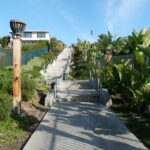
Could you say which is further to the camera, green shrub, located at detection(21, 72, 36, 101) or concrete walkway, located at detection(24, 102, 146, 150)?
green shrub, located at detection(21, 72, 36, 101)

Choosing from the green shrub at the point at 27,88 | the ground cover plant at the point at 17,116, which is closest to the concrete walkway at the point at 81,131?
the ground cover plant at the point at 17,116

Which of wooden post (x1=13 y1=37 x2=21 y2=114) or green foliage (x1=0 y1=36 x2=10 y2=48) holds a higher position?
green foliage (x1=0 y1=36 x2=10 y2=48)

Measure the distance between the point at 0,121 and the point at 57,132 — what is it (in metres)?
1.83

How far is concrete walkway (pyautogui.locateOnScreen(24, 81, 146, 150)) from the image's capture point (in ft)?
30.4

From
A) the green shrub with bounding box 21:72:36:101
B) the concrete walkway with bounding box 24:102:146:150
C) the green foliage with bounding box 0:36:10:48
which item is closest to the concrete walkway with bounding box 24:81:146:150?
the concrete walkway with bounding box 24:102:146:150

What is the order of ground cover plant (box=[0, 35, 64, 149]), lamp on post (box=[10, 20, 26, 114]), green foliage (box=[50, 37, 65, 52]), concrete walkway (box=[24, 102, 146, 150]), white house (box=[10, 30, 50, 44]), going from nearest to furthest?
concrete walkway (box=[24, 102, 146, 150]) → ground cover plant (box=[0, 35, 64, 149]) → lamp on post (box=[10, 20, 26, 114]) → green foliage (box=[50, 37, 65, 52]) → white house (box=[10, 30, 50, 44])

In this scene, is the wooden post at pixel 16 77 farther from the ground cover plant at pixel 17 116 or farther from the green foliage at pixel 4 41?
the green foliage at pixel 4 41

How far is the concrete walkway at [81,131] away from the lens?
30.4 ft

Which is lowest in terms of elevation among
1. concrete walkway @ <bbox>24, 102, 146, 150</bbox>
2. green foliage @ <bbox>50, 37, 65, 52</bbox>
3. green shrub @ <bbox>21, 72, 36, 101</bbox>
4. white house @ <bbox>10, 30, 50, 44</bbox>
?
concrete walkway @ <bbox>24, 102, 146, 150</bbox>

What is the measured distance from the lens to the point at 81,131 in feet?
36.0

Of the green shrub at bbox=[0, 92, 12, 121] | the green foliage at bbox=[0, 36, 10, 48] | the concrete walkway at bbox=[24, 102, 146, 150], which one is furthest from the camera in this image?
the green foliage at bbox=[0, 36, 10, 48]

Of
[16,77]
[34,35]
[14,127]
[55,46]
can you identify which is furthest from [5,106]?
[34,35]

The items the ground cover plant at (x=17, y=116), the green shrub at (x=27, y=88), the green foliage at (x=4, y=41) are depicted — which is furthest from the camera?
the green foliage at (x=4, y=41)

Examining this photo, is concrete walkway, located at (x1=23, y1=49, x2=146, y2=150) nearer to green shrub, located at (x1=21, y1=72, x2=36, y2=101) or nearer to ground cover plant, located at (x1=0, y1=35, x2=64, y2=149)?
ground cover plant, located at (x1=0, y1=35, x2=64, y2=149)
